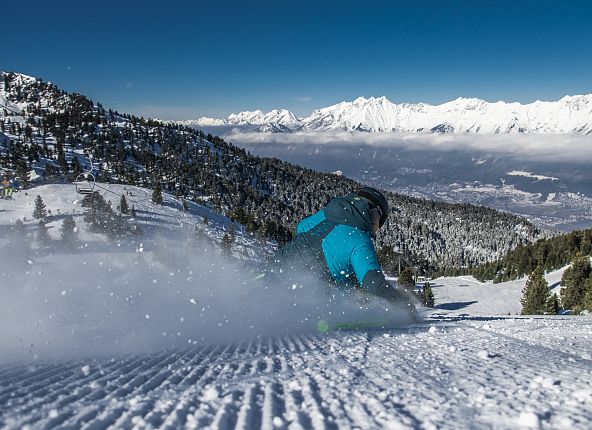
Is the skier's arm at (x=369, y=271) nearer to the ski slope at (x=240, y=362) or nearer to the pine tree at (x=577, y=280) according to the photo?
the ski slope at (x=240, y=362)

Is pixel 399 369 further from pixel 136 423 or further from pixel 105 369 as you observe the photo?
pixel 105 369

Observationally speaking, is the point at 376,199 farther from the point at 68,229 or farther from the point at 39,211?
the point at 39,211

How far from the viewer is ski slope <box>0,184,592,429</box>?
2584 millimetres

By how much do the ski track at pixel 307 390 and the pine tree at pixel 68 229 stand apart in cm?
3746

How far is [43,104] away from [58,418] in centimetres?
20542

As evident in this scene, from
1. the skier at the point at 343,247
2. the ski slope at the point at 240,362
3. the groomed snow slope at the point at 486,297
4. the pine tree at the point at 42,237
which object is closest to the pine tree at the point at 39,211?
the pine tree at the point at 42,237

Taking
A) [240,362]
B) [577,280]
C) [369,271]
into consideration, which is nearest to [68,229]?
[369,271]

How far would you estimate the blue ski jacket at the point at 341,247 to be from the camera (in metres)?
6.55

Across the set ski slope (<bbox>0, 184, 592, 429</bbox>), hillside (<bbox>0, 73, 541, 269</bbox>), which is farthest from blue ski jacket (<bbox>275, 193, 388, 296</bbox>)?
hillside (<bbox>0, 73, 541, 269</bbox>)

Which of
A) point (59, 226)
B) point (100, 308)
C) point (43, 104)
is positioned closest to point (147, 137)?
point (43, 104)

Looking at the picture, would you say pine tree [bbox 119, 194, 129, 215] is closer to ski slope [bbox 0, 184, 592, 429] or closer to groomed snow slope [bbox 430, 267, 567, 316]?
ski slope [bbox 0, 184, 592, 429]

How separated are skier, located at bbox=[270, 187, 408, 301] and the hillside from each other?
6334 cm

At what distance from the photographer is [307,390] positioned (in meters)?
3.15

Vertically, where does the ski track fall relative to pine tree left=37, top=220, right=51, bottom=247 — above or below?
above
